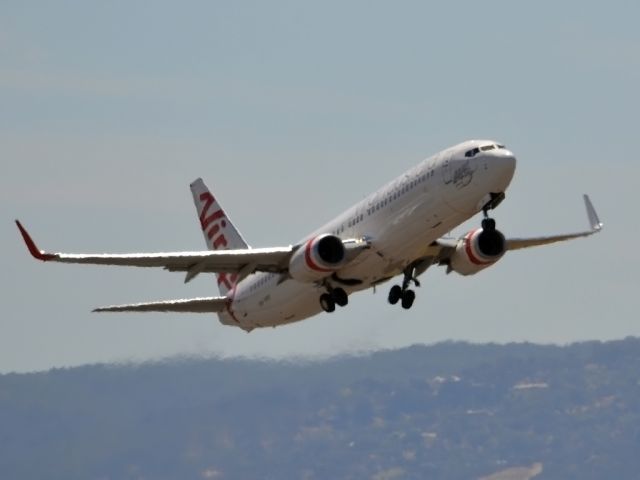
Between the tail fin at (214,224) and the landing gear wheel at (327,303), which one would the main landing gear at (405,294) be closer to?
the landing gear wheel at (327,303)

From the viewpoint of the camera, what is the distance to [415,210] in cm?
6656

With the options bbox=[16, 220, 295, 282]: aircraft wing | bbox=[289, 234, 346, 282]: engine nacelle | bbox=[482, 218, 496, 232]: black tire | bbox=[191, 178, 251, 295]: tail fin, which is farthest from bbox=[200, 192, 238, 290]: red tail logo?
bbox=[482, 218, 496, 232]: black tire

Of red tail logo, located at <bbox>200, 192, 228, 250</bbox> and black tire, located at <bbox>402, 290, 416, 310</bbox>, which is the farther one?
red tail logo, located at <bbox>200, 192, 228, 250</bbox>

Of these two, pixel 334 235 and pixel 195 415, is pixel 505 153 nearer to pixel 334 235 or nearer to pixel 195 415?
pixel 334 235

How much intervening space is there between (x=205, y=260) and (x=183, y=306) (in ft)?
26.0

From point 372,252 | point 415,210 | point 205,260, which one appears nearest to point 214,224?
point 205,260

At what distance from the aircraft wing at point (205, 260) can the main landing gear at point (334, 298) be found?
2.25 metres

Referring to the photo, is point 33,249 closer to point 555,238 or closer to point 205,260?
point 205,260

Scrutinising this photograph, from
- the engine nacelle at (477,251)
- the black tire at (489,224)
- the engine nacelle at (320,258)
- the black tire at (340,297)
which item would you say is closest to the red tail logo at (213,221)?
the black tire at (340,297)

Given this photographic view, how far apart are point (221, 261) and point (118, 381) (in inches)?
3539

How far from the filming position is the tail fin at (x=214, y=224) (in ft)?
279

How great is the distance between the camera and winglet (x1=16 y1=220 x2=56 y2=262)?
6206cm

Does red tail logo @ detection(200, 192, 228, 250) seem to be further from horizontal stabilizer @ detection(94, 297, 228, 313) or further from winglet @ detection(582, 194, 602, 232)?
winglet @ detection(582, 194, 602, 232)

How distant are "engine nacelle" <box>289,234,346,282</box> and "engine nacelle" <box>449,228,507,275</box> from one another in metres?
6.19
